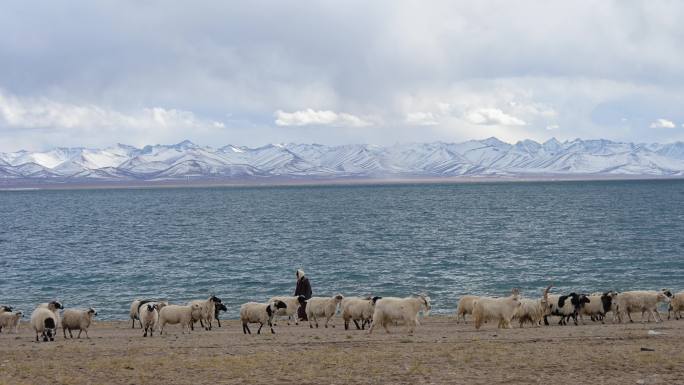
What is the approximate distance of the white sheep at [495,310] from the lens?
2370 cm

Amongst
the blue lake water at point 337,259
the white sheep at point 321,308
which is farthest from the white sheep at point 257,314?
the blue lake water at point 337,259

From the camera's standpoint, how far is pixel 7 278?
4581 centimetres

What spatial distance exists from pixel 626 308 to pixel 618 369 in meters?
11.3

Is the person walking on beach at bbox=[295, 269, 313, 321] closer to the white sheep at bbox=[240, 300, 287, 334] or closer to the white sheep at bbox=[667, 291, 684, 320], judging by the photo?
the white sheep at bbox=[240, 300, 287, 334]

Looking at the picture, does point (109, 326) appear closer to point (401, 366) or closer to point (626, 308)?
point (401, 366)

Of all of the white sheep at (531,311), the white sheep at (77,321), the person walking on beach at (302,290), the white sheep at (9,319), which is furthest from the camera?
the person walking on beach at (302,290)

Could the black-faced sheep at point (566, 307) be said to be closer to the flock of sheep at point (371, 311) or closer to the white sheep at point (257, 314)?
the flock of sheep at point (371, 311)

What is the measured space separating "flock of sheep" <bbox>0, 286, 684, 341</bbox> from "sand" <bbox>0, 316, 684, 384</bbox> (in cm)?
70

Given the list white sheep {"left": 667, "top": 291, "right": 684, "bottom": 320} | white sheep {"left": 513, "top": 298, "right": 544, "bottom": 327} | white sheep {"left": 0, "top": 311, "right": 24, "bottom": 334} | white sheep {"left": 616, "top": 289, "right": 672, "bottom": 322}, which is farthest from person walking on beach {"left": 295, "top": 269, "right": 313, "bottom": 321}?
white sheep {"left": 667, "top": 291, "right": 684, "bottom": 320}

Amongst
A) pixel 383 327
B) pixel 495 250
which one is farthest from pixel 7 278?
pixel 495 250

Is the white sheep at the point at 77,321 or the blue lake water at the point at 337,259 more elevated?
the white sheep at the point at 77,321

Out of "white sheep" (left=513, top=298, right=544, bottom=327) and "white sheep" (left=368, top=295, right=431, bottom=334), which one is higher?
"white sheep" (left=368, top=295, right=431, bottom=334)

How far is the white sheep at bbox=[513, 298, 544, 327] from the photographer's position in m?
24.8

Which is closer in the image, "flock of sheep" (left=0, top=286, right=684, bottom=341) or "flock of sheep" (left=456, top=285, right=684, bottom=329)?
"flock of sheep" (left=0, top=286, right=684, bottom=341)
